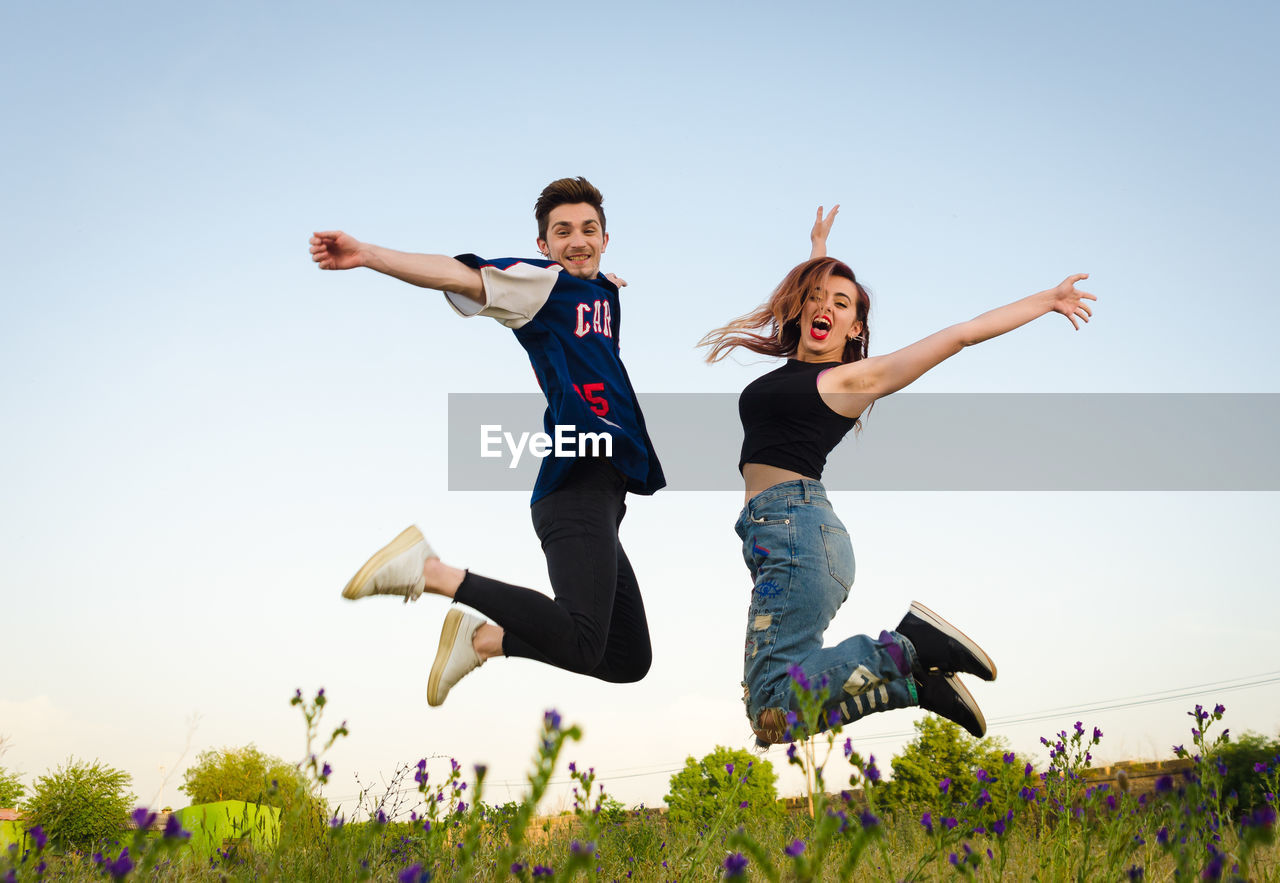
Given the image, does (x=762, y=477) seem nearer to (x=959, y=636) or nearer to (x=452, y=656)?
(x=959, y=636)

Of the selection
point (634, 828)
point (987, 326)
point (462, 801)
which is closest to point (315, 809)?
point (462, 801)

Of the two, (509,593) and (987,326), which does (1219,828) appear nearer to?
(987,326)

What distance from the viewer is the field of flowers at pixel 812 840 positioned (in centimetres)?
143

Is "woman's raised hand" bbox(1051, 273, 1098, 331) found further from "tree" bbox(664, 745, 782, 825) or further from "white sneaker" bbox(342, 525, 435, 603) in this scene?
"tree" bbox(664, 745, 782, 825)

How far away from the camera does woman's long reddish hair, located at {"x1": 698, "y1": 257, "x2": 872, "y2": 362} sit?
500 centimetres

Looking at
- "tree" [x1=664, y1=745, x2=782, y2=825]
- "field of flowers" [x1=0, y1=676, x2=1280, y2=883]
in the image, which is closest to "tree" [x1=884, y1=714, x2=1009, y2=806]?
"tree" [x1=664, y1=745, x2=782, y2=825]

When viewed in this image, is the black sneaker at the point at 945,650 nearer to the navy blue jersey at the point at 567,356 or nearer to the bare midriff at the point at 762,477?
the bare midriff at the point at 762,477

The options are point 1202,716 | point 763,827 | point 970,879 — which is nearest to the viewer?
point 970,879

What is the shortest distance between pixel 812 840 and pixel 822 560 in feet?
4.05

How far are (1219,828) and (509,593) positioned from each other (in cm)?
295

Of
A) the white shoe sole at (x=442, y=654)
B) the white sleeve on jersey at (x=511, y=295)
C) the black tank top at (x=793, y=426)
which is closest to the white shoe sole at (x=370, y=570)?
the white shoe sole at (x=442, y=654)

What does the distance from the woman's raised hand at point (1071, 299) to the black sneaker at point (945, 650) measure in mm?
1570

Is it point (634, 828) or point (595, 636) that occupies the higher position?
point (595, 636)

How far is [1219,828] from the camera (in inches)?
125
